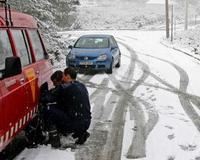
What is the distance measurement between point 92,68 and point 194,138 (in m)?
11.3

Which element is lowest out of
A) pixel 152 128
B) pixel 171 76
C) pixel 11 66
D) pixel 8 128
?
pixel 171 76

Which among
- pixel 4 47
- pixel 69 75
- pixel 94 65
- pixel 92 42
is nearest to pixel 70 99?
pixel 69 75

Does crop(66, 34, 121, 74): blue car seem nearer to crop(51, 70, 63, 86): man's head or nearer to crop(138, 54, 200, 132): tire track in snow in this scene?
crop(138, 54, 200, 132): tire track in snow

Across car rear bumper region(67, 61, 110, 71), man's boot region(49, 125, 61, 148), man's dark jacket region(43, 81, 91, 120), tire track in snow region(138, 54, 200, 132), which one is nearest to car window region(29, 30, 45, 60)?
man's dark jacket region(43, 81, 91, 120)

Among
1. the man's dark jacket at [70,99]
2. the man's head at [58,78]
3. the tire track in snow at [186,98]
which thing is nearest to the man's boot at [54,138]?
the man's dark jacket at [70,99]

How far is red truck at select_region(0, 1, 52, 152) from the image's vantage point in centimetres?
659

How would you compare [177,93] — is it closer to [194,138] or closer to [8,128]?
[194,138]

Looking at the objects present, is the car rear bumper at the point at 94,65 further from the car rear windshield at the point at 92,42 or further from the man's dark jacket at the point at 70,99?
the man's dark jacket at the point at 70,99

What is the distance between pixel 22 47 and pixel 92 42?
1384 centimetres

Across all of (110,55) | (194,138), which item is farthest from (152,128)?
(110,55)

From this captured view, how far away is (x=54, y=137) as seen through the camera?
8633 mm

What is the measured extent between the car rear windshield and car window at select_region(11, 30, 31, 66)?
519 inches

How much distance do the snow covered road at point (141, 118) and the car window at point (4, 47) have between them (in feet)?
6.21

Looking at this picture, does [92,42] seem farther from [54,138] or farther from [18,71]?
[18,71]
